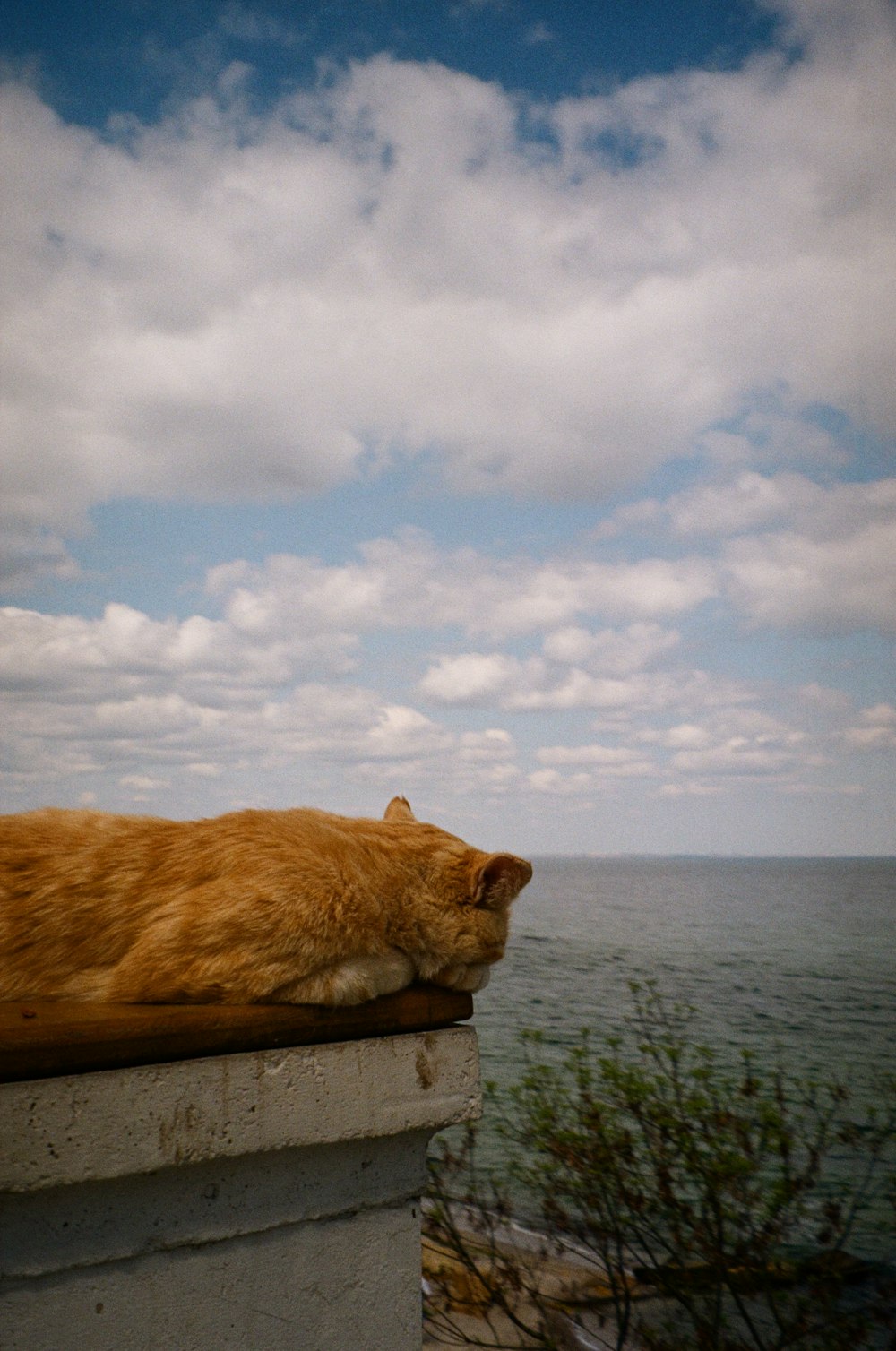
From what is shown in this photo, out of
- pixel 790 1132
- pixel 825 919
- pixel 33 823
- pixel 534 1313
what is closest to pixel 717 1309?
pixel 790 1132

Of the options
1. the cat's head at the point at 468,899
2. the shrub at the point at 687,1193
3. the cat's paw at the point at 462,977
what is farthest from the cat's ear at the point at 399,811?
the shrub at the point at 687,1193

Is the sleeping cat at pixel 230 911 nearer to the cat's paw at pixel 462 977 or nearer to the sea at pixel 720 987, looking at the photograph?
the cat's paw at pixel 462 977

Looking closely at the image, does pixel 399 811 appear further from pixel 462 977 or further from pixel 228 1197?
pixel 228 1197

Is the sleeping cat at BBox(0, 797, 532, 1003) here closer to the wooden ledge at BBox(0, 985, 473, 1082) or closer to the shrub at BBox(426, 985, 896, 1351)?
the wooden ledge at BBox(0, 985, 473, 1082)

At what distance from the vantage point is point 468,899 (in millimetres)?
2602

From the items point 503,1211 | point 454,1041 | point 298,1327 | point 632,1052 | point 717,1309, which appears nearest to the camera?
point 298,1327

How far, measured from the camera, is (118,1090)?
1.62 m

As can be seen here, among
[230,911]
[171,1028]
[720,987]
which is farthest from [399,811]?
[720,987]

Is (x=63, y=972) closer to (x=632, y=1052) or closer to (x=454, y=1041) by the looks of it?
(x=454, y=1041)

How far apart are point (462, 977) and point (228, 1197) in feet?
3.15

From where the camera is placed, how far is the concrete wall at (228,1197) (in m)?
1.57

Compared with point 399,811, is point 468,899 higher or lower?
lower

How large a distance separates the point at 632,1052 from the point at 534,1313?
3.86 metres

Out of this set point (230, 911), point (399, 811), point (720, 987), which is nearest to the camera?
point (230, 911)
